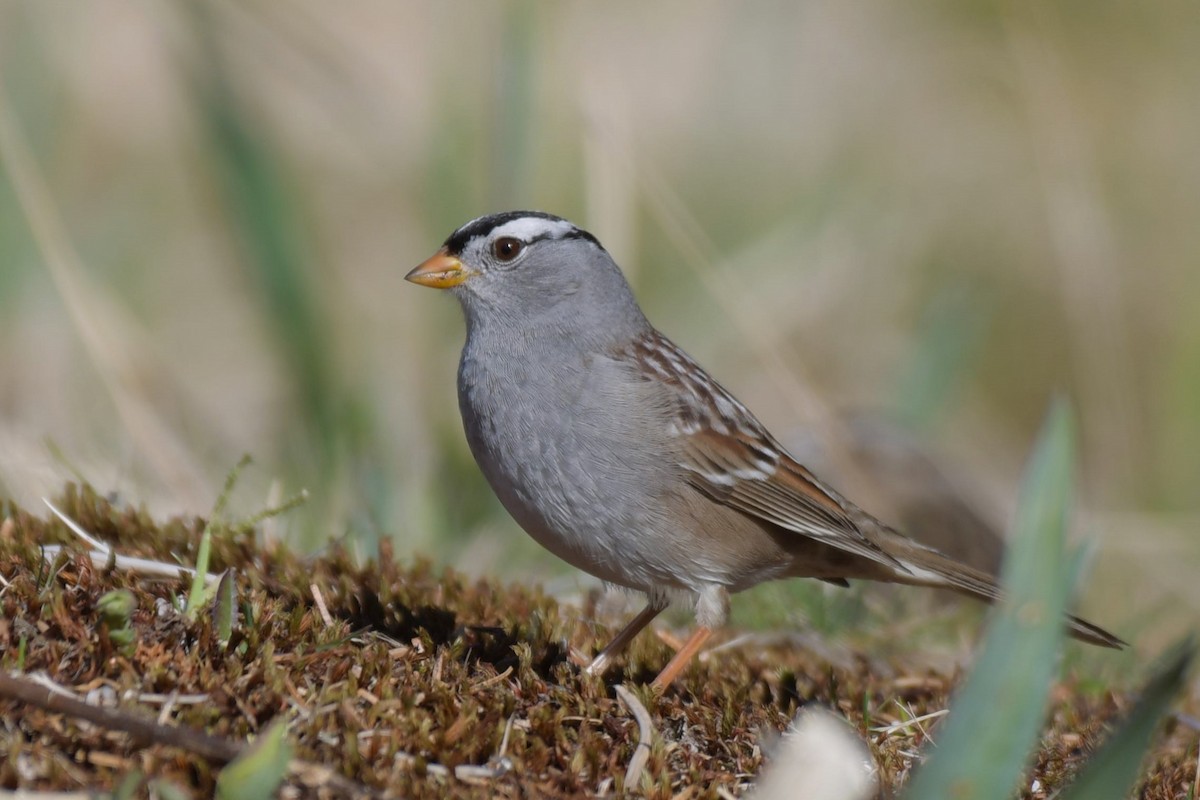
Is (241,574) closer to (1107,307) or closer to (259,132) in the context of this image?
(259,132)

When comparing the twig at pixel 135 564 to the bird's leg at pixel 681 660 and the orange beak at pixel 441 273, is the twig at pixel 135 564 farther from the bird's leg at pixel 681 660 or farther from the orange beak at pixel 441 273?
the orange beak at pixel 441 273

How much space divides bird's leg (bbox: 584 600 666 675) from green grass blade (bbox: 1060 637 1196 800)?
135 cm

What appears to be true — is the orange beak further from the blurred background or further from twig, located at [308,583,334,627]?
twig, located at [308,583,334,627]

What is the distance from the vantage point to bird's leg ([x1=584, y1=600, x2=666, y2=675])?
3564mm

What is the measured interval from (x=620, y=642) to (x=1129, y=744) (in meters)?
1.74

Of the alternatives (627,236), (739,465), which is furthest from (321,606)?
(627,236)

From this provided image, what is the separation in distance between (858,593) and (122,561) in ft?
9.71

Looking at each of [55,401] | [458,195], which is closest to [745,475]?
[458,195]

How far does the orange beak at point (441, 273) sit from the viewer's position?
4.53 m

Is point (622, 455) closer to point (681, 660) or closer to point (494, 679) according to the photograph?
point (681, 660)

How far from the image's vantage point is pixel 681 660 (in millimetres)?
3645

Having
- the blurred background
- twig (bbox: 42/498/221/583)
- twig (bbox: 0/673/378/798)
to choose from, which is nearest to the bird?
the blurred background

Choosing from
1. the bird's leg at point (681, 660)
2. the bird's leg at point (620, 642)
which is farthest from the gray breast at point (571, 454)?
the bird's leg at point (681, 660)

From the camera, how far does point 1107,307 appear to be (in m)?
6.48
